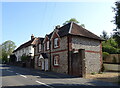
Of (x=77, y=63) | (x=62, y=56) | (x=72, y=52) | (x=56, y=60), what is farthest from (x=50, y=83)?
(x=56, y=60)

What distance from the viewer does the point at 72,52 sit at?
23703 millimetres

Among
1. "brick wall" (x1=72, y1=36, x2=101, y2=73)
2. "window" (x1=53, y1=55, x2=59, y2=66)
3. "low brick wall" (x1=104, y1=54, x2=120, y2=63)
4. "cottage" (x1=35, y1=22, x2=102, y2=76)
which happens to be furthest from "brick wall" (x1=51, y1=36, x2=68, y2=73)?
"low brick wall" (x1=104, y1=54, x2=120, y2=63)

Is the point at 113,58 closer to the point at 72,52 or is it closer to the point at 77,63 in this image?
the point at 72,52

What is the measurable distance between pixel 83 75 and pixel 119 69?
11.5m

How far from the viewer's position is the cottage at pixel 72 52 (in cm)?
2262

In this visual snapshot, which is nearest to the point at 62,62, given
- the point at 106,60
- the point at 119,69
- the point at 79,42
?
the point at 79,42

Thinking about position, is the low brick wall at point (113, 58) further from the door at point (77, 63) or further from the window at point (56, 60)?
the door at point (77, 63)

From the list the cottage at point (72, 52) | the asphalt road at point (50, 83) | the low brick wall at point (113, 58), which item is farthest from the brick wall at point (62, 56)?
the low brick wall at point (113, 58)

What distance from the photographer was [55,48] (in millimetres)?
27703

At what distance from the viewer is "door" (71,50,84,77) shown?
68.2ft

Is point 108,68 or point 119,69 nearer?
point 119,69

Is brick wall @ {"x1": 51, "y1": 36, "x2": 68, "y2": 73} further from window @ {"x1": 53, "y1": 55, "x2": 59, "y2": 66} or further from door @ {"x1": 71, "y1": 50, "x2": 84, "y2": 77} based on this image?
door @ {"x1": 71, "y1": 50, "x2": 84, "y2": 77}

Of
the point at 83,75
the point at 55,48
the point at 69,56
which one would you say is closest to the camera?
the point at 83,75

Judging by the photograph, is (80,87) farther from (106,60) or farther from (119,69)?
(106,60)
